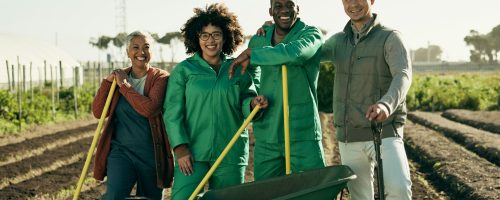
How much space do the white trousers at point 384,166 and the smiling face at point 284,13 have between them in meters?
0.67

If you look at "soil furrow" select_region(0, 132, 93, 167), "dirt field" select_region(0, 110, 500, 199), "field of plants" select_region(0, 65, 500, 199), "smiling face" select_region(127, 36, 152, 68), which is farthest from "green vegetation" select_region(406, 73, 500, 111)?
"smiling face" select_region(127, 36, 152, 68)

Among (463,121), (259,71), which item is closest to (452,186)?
(259,71)

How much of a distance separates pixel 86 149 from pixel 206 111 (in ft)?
22.4

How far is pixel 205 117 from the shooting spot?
3.85 metres

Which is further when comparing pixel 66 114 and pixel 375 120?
pixel 66 114

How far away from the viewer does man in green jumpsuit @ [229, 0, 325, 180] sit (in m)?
3.78

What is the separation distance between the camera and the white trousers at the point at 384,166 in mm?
3449

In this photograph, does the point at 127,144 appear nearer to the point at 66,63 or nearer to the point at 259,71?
the point at 259,71

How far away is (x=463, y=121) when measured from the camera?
613 inches

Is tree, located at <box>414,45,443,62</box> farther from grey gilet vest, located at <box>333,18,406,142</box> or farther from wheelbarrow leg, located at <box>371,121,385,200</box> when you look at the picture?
wheelbarrow leg, located at <box>371,121,385,200</box>

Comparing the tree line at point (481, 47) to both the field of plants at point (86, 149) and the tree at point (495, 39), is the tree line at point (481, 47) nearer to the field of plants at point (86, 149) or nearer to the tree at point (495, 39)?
the tree at point (495, 39)

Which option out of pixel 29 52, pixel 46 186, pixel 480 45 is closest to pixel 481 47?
pixel 480 45

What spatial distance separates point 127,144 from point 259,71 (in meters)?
0.81

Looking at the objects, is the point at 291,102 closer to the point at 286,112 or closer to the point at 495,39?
the point at 286,112
